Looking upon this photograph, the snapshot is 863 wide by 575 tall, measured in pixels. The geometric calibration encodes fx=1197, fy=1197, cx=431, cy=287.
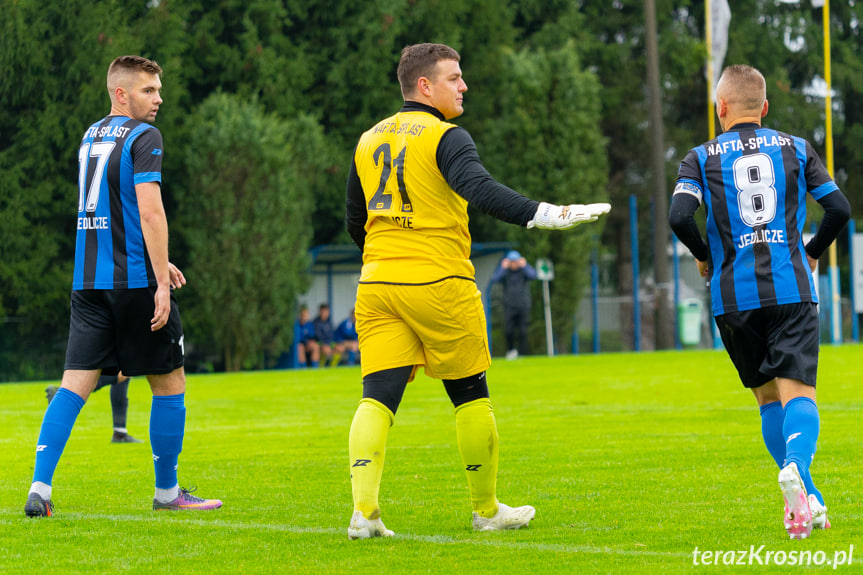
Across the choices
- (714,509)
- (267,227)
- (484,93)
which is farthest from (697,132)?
(714,509)

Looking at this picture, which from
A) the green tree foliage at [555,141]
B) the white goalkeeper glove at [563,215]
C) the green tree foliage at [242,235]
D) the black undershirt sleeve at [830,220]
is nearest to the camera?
the white goalkeeper glove at [563,215]

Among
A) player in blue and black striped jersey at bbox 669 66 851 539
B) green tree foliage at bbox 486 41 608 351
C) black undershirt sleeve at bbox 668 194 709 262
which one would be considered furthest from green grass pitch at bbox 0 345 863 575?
green tree foliage at bbox 486 41 608 351

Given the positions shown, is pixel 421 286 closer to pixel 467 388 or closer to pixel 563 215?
pixel 467 388

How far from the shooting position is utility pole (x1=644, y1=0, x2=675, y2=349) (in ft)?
109

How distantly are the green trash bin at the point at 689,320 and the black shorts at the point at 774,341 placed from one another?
26692mm

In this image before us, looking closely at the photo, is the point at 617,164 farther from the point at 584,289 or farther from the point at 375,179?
the point at 375,179

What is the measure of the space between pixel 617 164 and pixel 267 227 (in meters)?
17.1

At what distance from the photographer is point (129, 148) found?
20.4 feet


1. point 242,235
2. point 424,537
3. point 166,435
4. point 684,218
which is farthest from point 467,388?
point 242,235

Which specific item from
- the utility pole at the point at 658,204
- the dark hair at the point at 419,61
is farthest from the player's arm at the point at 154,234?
the utility pole at the point at 658,204

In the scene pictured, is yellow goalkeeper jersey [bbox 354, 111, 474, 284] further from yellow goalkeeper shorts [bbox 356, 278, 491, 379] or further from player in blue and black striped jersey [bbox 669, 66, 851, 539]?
player in blue and black striped jersey [bbox 669, 66, 851, 539]

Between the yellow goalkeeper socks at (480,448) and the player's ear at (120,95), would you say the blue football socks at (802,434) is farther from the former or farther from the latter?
the player's ear at (120,95)

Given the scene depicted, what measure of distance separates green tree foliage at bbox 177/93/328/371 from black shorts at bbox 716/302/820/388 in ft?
68.4

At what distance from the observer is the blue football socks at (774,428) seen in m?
5.55
